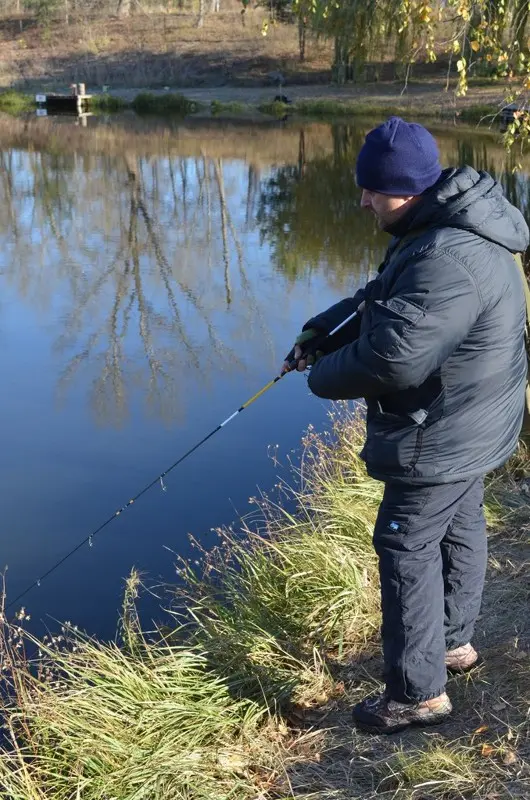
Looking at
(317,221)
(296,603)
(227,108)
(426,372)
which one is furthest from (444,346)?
(227,108)

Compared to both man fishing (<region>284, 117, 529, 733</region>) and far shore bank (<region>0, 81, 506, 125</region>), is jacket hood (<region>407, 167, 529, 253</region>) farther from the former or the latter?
far shore bank (<region>0, 81, 506, 125</region>)

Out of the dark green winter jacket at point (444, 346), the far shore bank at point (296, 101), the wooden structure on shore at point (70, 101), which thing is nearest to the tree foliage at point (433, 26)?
the dark green winter jacket at point (444, 346)

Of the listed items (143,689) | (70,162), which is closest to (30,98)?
(70,162)

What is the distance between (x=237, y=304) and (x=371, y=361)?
8.16 meters

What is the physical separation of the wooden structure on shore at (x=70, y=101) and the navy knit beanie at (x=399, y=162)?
115 feet

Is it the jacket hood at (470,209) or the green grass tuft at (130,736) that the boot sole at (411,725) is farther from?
the jacket hood at (470,209)

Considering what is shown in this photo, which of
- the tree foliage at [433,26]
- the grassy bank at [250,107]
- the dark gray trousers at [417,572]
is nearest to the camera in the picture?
the dark gray trousers at [417,572]

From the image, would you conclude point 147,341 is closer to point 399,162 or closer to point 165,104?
point 399,162

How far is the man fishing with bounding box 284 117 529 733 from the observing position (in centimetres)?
241

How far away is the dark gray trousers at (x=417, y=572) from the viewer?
2.64 metres

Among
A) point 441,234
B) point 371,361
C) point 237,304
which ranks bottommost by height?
point 237,304

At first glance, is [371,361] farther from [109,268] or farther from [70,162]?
[70,162]

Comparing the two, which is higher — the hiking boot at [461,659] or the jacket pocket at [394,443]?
the jacket pocket at [394,443]

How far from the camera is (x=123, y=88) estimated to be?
41688mm
